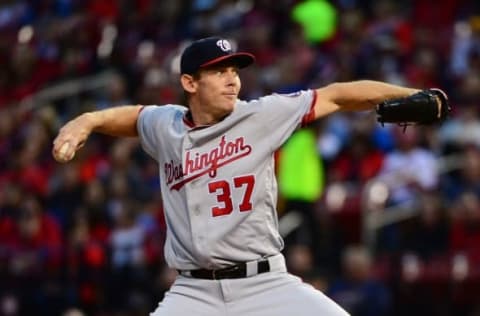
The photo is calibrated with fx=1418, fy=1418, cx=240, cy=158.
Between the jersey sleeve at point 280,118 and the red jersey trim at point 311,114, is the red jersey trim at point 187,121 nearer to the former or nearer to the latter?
the jersey sleeve at point 280,118

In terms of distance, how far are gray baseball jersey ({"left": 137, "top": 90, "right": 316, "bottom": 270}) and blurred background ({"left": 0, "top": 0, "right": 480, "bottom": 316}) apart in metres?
4.39

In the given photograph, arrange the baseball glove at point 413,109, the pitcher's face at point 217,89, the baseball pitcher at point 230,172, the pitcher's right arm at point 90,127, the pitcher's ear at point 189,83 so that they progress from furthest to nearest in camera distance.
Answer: the pitcher's ear at point 189,83, the pitcher's face at point 217,89, the baseball glove at point 413,109, the baseball pitcher at point 230,172, the pitcher's right arm at point 90,127

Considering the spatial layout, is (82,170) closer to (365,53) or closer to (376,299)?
(365,53)

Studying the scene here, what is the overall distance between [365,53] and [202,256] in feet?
26.0

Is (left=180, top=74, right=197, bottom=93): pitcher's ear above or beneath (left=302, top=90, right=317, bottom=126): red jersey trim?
above

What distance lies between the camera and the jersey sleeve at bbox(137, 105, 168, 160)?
6887 millimetres

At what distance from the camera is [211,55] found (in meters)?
6.73

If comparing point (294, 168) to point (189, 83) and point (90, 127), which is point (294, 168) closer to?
point (189, 83)

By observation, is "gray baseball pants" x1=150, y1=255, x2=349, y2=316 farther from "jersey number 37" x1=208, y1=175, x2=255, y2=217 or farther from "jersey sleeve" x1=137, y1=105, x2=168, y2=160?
"jersey sleeve" x1=137, y1=105, x2=168, y2=160

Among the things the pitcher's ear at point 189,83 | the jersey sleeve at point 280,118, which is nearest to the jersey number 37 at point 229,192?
the jersey sleeve at point 280,118

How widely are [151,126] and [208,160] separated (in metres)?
0.38

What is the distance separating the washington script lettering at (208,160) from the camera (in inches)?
262

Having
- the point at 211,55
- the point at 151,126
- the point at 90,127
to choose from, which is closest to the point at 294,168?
the point at 151,126

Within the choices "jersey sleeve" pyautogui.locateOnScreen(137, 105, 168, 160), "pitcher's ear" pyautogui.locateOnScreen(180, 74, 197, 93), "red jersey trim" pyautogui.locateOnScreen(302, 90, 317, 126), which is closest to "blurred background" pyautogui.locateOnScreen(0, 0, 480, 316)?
"jersey sleeve" pyautogui.locateOnScreen(137, 105, 168, 160)
